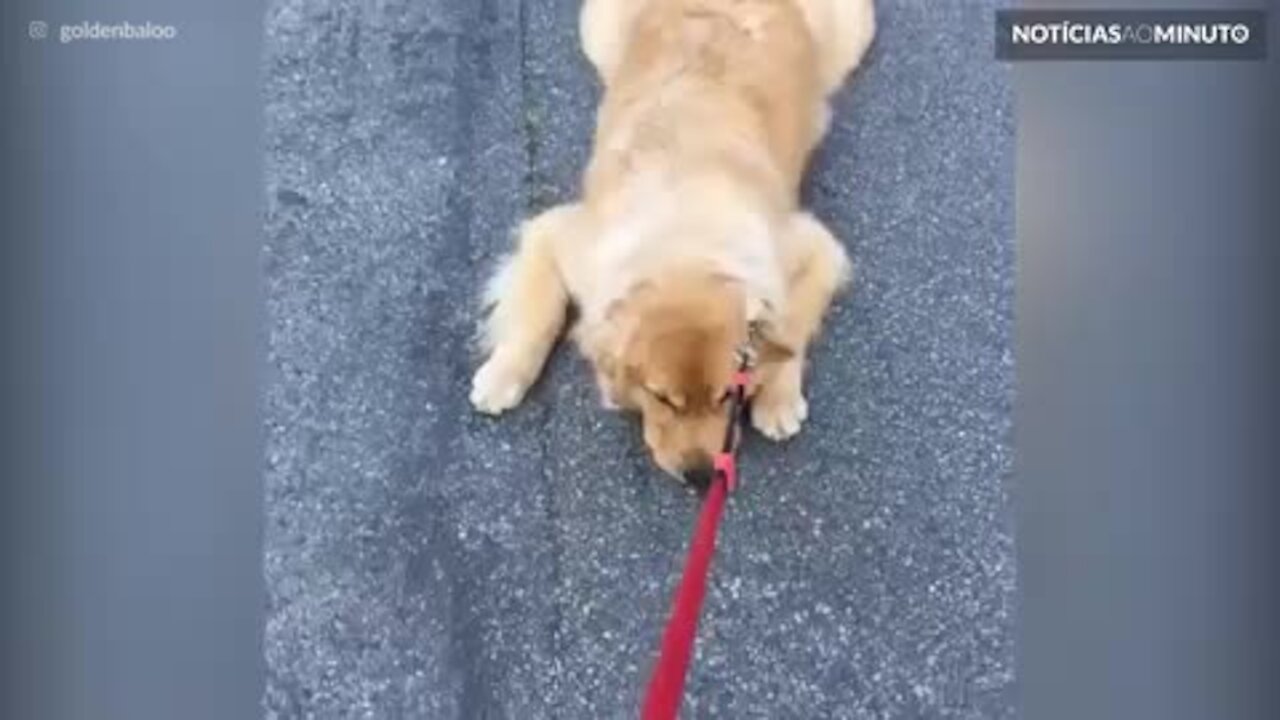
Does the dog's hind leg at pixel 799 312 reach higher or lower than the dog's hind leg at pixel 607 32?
lower

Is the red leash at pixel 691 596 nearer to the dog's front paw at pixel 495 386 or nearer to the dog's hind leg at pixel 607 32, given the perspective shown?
the dog's front paw at pixel 495 386

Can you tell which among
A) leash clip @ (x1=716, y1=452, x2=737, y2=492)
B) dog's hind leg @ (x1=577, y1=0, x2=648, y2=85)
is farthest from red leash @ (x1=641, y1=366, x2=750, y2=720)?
dog's hind leg @ (x1=577, y1=0, x2=648, y2=85)

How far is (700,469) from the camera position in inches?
59.2

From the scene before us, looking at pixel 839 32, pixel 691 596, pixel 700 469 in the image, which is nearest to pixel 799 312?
pixel 700 469

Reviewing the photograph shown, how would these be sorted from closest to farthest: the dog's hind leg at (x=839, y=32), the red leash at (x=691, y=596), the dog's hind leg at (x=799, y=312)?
the red leash at (x=691, y=596), the dog's hind leg at (x=799, y=312), the dog's hind leg at (x=839, y=32)

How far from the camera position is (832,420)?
63.4 inches

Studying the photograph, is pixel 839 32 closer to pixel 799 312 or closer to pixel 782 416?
pixel 799 312

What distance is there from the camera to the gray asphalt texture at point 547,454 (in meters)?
1.47

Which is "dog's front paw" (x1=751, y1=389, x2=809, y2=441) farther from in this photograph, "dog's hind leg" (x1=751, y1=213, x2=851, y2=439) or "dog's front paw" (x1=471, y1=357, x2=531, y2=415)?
"dog's front paw" (x1=471, y1=357, x2=531, y2=415)

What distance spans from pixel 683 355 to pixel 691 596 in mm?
255

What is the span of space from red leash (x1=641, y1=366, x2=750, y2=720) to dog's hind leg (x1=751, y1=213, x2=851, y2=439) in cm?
7

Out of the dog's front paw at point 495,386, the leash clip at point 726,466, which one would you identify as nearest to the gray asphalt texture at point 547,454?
the dog's front paw at point 495,386

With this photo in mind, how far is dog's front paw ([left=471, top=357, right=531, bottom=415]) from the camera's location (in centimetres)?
162

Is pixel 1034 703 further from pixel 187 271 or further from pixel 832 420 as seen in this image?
pixel 187 271
